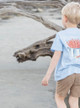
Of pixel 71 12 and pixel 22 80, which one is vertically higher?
pixel 71 12

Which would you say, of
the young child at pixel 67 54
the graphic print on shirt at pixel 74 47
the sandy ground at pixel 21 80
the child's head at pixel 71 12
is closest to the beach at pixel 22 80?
the sandy ground at pixel 21 80

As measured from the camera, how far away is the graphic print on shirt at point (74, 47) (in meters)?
3.50

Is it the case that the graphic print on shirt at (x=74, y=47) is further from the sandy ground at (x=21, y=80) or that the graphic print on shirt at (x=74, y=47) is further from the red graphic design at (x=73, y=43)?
the sandy ground at (x=21, y=80)

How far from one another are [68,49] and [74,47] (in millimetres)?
73

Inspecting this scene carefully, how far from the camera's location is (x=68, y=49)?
11.5 feet

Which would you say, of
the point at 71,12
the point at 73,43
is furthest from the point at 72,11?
the point at 73,43

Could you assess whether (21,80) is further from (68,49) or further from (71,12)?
(71,12)

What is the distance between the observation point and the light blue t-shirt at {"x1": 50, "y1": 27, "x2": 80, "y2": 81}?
11.5ft

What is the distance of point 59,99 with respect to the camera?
374 centimetres

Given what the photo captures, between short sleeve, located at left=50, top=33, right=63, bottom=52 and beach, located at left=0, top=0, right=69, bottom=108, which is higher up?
short sleeve, located at left=50, top=33, right=63, bottom=52

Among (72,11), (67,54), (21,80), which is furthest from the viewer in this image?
(21,80)

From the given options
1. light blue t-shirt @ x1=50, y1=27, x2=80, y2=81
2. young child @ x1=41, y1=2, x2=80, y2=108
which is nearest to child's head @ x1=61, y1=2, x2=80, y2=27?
young child @ x1=41, y1=2, x2=80, y2=108

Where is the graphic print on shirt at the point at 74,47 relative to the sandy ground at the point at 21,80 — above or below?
above

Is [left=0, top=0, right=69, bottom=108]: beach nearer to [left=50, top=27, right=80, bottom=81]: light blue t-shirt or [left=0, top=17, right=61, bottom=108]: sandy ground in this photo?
[left=0, top=17, right=61, bottom=108]: sandy ground
